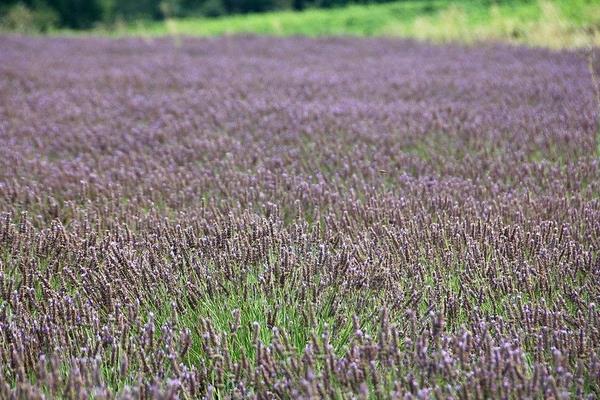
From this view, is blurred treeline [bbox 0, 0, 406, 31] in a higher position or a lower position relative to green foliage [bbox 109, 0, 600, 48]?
higher

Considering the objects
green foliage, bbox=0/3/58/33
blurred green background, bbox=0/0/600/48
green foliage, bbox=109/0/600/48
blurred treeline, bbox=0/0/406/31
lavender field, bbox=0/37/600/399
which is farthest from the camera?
blurred treeline, bbox=0/0/406/31

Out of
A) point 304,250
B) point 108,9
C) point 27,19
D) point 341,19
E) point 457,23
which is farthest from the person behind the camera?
point 108,9

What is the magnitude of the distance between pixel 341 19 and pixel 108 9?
33.2 ft

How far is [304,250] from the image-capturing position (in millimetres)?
2229

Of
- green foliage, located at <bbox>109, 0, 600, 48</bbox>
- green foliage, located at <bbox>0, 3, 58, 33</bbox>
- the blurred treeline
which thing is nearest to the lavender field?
green foliage, located at <bbox>109, 0, 600, 48</bbox>

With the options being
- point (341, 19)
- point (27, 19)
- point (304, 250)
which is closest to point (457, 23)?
point (341, 19)

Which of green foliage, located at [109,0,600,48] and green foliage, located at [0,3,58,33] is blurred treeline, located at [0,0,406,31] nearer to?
green foliage, located at [0,3,58,33]

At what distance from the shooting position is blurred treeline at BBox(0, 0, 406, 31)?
21.6 metres

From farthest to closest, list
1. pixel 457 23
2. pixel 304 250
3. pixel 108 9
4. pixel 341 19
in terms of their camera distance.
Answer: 1. pixel 108 9
2. pixel 341 19
3. pixel 457 23
4. pixel 304 250

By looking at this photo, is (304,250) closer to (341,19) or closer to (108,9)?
(341,19)

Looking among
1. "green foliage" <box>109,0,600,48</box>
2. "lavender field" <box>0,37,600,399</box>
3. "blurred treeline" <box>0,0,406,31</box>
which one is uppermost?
"blurred treeline" <box>0,0,406,31</box>

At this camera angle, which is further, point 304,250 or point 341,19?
point 341,19

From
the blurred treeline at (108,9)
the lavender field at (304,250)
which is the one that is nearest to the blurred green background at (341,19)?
the blurred treeline at (108,9)

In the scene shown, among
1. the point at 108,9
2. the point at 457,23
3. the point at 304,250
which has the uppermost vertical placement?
the point at 108,9
